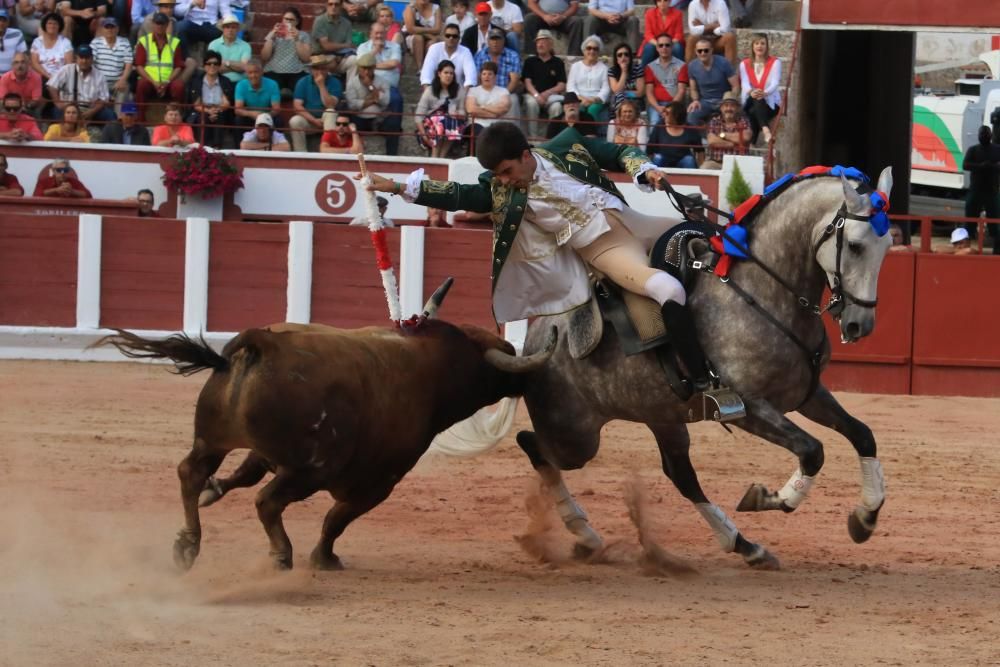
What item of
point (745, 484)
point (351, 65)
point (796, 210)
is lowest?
point (745, 484)

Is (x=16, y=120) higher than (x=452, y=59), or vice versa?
(x=452, y=59)

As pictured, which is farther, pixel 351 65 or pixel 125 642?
pixel 351 65

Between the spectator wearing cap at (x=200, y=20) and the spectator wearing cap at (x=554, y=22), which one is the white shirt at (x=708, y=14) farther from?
the spectator wearing cap at (x=200, y=20)

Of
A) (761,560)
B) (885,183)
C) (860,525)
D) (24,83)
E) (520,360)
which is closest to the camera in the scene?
(885,183)

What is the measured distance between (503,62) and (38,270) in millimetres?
4578

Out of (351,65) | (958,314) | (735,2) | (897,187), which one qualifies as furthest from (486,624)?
(897,187)

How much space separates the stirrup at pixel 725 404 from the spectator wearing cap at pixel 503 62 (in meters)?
8.64

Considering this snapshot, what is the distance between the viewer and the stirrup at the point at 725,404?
5867mm

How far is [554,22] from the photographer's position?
15391mm

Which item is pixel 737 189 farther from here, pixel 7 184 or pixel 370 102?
pixel 7 184

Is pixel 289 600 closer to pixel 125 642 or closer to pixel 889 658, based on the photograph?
pixel 125 642

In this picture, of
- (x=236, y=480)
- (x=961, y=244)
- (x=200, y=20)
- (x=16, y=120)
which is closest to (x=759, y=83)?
(x=961, y=244)

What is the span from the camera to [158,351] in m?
5.80

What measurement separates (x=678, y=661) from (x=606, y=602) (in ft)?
3.21
